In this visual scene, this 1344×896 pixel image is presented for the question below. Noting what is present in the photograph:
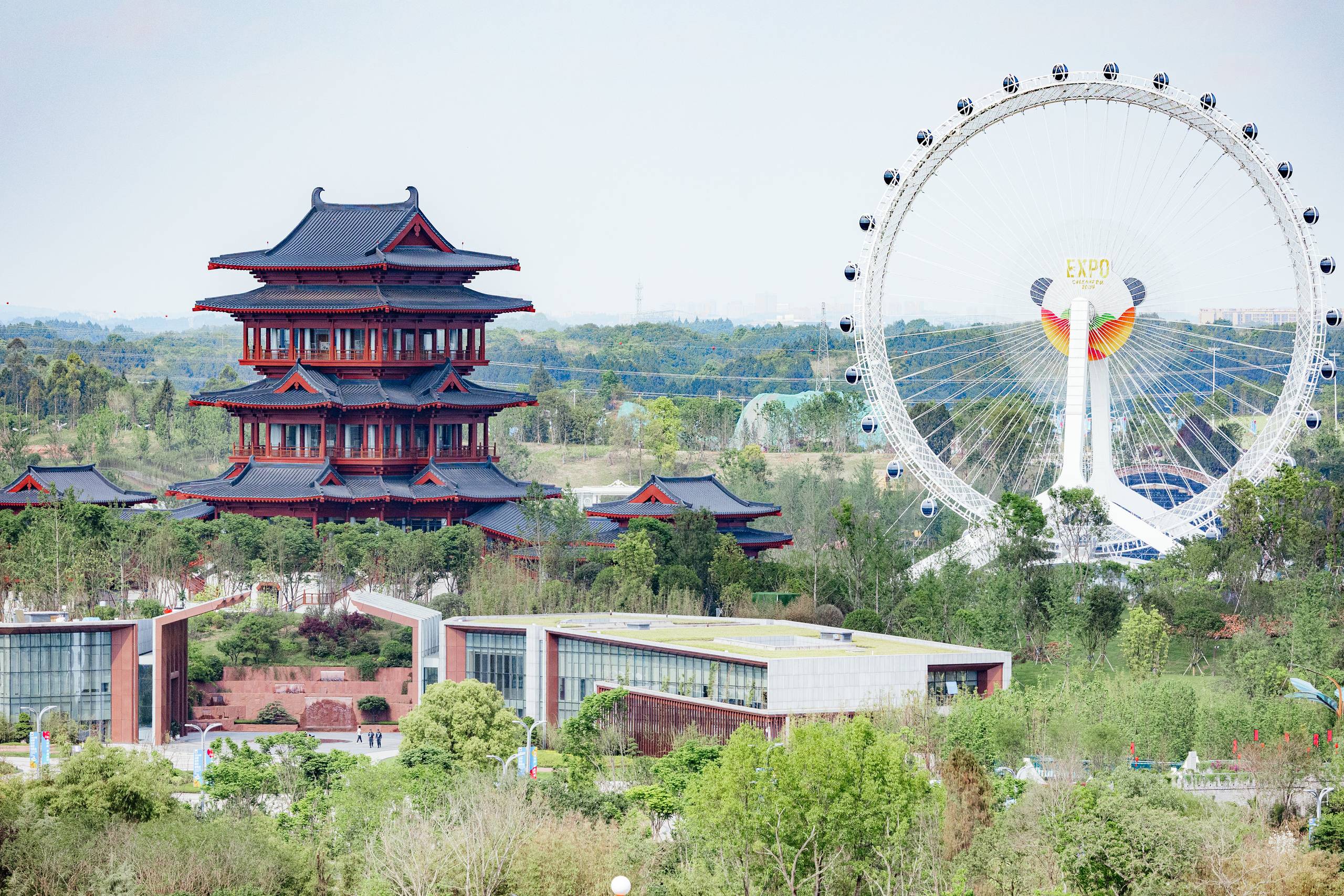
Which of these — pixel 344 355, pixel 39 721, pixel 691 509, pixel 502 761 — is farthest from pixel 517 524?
pixel 502 761

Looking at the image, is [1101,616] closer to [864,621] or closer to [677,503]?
[864,621]

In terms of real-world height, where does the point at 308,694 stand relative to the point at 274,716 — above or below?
above

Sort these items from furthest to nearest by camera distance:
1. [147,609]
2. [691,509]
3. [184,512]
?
[184,512], [691,509], [147,609]

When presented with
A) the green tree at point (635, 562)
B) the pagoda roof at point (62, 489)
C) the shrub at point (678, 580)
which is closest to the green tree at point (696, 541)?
the shrub at point (678, 580)

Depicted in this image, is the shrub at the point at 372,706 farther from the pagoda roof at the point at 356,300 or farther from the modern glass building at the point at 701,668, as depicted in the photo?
the pagoda roof at the point at 356,300

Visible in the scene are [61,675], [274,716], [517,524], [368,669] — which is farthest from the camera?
[517,524]

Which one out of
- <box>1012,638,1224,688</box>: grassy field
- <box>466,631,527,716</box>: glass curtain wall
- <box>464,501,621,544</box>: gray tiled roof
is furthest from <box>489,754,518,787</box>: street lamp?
<box>464,501,621,544</box>: gray tiled roof
